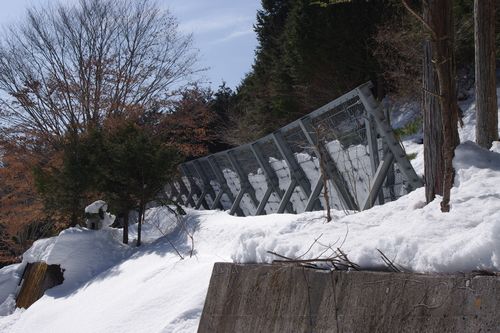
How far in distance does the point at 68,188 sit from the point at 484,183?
9855mm

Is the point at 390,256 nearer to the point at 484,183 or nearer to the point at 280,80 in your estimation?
the point at 484,183

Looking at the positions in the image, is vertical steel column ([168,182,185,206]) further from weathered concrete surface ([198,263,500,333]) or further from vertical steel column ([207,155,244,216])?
weathered concrete surface ([198,263,500,333])

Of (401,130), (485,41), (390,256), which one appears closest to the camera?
(390,256)

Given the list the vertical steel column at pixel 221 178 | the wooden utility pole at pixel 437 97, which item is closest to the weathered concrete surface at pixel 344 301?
the wooden utility pole at pixel 437 97

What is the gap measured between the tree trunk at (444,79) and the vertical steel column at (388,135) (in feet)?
4.76

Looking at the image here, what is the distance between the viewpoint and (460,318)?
7.80 feet

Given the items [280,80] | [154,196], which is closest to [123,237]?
[154,196]

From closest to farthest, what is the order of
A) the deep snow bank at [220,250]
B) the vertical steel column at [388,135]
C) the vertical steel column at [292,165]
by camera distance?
the deep snow bank at [220,250] → the vertical steel column at [388,135] → the vertical steel column at [292,165]

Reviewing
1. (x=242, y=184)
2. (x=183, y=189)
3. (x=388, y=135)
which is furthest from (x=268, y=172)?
(x=183, y=189)

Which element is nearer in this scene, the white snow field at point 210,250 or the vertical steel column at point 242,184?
the white snow field at point 210,250

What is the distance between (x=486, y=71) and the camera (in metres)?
8.70

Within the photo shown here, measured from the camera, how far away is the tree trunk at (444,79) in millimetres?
3373

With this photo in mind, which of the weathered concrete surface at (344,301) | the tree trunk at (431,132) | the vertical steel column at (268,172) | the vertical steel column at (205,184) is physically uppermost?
the tree trunk at (431,132)

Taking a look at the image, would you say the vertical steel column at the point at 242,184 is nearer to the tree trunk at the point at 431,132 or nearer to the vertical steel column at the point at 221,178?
the vertical steel column at the point at 221,178
